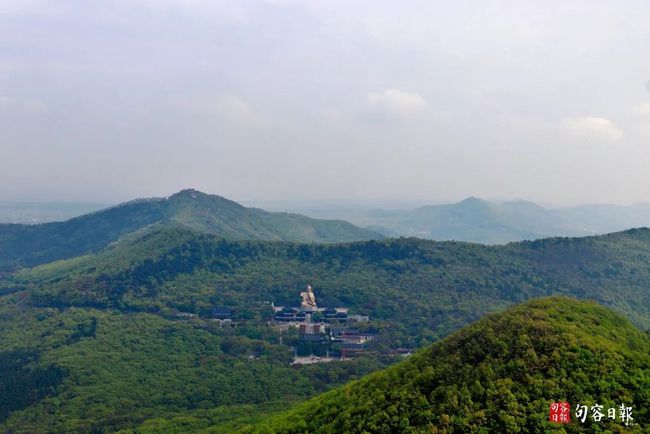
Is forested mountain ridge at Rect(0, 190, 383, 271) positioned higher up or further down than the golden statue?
higher up

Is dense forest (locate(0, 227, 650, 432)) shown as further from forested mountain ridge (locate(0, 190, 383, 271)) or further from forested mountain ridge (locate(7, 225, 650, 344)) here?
forested mountain ridge (locate(0, 190, 383, 271))

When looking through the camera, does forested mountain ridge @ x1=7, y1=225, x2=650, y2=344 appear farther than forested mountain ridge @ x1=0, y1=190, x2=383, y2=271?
No

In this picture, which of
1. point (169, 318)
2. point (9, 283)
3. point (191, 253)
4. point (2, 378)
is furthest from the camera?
point (9, 283)

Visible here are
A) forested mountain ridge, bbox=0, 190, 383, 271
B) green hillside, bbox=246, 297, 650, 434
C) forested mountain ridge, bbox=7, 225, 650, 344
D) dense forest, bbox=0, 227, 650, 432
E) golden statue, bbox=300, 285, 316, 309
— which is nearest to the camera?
green hillside, bbox=246, 297, 650, 434

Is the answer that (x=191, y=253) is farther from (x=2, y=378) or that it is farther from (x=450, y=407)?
(x=450, y=407)

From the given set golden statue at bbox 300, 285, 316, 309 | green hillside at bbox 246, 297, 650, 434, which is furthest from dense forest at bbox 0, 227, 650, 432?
green hillside at bbox 246, 297, 650, 434

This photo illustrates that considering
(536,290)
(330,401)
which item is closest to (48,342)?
(330,401)

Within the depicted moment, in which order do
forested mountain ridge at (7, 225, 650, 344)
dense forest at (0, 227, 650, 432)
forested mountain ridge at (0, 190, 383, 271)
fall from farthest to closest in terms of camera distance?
forested mountain ridge at (0, 190, 383, 271) → forested mountain ridge at (7, 225, 650, 344) → dense forest at (0, 227, 650, 432)
